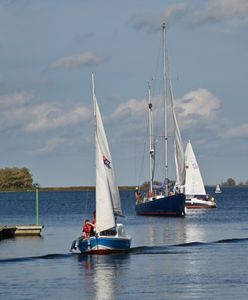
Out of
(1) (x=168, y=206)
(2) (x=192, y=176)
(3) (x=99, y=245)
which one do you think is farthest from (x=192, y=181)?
(3) (x=99, y=245)

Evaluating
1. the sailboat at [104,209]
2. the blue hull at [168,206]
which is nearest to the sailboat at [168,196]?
the blue hull at [168,206]

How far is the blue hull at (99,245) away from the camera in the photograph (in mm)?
65062

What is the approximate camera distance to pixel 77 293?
1976 inches

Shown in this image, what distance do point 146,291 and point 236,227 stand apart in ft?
174

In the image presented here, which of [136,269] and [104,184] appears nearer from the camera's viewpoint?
[136,269]

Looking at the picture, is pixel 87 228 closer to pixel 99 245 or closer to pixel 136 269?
pixel 99 245

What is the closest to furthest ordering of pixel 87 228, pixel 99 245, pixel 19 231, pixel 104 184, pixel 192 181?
pixel 99 245, pixel 87 228, pixel 104 184, pixel 19 231, pixel 192 181

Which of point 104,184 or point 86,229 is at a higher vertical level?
point 104,184

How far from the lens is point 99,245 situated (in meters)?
65.0

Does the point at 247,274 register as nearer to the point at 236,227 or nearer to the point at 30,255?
the point at 30,255

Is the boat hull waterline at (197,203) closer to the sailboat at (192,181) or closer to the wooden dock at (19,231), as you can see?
the sailboat at (192,181)

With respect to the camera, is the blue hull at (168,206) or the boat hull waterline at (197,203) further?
the boat hull waterline at (197,203)

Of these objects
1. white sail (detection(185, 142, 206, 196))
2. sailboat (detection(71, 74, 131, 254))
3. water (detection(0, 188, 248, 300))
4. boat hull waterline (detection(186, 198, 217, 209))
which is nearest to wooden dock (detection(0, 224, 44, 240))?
water (detection(0, 188, 248, 300))

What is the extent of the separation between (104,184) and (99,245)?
147 inches
